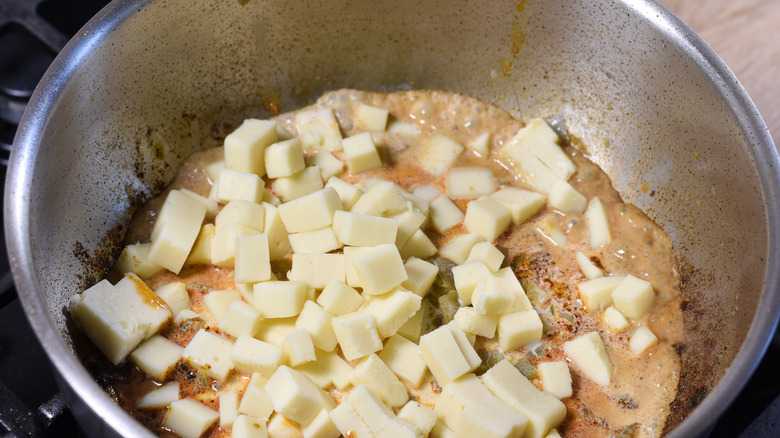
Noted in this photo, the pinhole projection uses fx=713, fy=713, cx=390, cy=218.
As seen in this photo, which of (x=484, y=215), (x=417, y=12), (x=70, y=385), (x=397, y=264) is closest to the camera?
(x=70, y=385)

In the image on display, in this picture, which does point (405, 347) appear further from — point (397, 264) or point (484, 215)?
point (484, 215)

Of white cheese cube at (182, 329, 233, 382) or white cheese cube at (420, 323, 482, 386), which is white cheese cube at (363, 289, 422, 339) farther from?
white cheese cube at (182, 329, 233, 382)

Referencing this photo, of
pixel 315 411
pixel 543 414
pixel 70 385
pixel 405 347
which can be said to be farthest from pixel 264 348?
pixel 543 414

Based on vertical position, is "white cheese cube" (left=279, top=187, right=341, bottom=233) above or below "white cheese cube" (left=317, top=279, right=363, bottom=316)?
above

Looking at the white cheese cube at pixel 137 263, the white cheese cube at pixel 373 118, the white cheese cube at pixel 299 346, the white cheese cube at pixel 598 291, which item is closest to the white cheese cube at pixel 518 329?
the white cheese cube at pixel 598 291

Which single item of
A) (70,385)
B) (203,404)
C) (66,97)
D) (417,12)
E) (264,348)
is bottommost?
(203,404)

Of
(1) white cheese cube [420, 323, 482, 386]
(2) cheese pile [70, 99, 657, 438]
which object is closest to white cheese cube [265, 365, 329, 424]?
(2) cheese pile [70, 99, 657, 438]

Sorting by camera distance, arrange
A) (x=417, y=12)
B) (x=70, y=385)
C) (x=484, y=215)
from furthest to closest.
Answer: (x=417, y=12) → (x=484, y=215) → (x=70, y=385)
